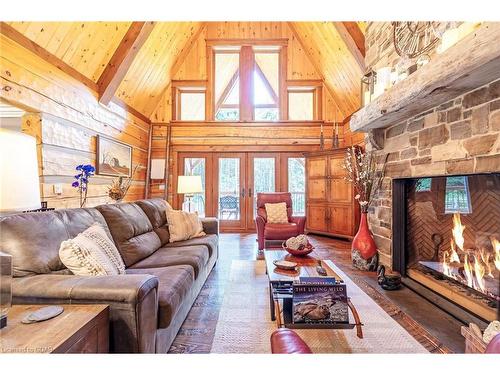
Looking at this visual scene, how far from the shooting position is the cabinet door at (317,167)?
5766mm

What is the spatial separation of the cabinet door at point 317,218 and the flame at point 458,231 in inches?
129

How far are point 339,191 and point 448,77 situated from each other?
378cm

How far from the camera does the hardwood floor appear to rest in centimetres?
187

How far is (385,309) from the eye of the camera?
2387 mm

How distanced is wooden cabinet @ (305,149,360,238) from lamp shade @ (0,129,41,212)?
4.94 m

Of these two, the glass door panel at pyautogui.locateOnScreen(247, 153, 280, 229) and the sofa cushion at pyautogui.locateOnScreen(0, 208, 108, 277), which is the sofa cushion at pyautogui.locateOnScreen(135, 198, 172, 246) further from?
the glass door panel at pyautogui.locateOnScreen(247, 153, 280, 229)

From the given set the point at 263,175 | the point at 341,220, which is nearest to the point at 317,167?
the point at 341,220

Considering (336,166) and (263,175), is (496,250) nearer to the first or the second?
(336,166)

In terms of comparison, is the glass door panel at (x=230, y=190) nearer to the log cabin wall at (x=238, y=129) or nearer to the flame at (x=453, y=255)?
the log cabin wall at (x=238, y=129)

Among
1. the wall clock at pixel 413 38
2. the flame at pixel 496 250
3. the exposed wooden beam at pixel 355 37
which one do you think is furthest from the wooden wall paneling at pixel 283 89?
the flame at pixel 496 250
